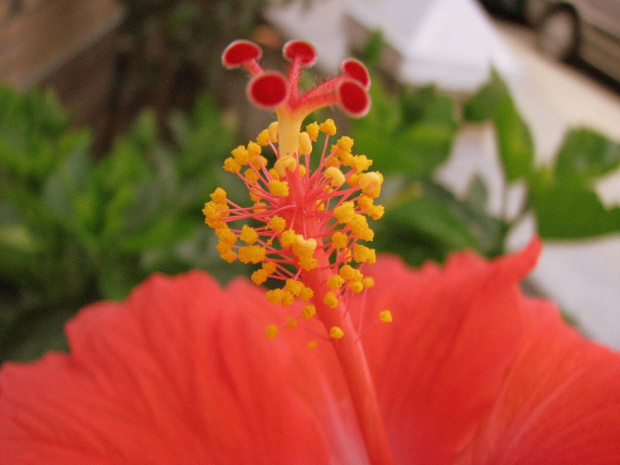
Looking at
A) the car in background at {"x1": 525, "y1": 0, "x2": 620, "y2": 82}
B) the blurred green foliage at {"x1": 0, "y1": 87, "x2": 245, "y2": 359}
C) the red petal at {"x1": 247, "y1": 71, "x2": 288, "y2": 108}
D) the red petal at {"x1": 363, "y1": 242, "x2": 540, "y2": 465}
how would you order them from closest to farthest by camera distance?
1. the red petal at {"x1": 247, "y1": 71, "x2": 288, "y2": 108}
2. the red petal at {"x1": 363, "y1": 242, "x2": 540, "y2": 465}
3. the blurred green foliage at {"x1": 0, "y1": 87, "x2": 245, "y2": 359}
4. the car in background at {"x1": 525, "y1": 0, "x2": 620, "y2": 82}

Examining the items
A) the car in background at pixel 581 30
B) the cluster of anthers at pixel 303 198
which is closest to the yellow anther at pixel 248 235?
the cluster of anthers at pixel 303 198

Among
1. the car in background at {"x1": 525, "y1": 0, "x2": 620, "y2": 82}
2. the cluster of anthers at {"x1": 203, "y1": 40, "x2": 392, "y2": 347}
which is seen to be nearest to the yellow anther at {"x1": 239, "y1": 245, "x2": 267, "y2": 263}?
the cluster of anthers at {"x1": 203, "y1": 40, "x2": 392, "y2": 347}

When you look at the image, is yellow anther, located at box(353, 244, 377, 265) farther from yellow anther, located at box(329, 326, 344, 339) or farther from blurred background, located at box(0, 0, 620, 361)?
blurred background, located at box(0, 0, 620, 361)

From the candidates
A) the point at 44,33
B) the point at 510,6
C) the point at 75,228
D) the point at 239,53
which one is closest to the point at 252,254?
the point at 239,53

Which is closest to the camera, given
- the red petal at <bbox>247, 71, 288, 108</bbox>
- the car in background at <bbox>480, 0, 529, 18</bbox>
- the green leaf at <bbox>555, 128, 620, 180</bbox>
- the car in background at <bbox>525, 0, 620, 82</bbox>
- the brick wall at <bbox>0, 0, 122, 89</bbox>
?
the red petal at <bbox>247, 71, 288, 108</bbox>

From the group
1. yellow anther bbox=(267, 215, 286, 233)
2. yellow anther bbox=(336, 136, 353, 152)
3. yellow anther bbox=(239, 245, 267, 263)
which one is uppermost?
yellow anther bbox=(336, 136, 353, 152)

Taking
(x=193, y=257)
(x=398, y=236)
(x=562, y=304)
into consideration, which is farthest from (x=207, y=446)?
(x=562, y=304)

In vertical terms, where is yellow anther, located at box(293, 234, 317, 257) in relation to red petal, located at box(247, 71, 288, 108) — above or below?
below

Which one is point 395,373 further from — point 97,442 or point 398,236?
point 398,236
